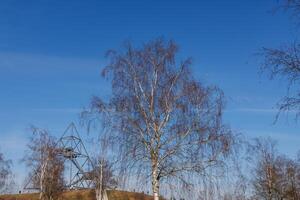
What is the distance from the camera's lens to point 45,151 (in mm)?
50625

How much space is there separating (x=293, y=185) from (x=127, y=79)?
41.5 m

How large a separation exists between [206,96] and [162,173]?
424 cm

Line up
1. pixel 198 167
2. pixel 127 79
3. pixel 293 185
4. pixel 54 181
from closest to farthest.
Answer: pixel 198 167 → pixel 127 79 → pixel 54 181 → pixel 293 185

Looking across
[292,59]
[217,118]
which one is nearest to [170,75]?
[217,118]

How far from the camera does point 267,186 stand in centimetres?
5244

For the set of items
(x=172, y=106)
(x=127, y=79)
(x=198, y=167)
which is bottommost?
(x=198, y=167)

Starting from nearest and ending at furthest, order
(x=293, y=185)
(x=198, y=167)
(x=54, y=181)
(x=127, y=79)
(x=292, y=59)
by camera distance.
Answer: (x=292, y=59), (x=198, y=167), (x=127, y=79), (x=54, y=181), (x=293, y=185)

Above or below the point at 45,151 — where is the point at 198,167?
below

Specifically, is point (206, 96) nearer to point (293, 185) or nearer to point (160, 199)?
point (160, 199)

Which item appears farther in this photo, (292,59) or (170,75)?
(170,75)

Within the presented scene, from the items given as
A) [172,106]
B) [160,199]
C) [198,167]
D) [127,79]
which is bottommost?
[160,199]

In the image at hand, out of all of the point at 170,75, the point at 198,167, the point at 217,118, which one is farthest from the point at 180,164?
the point at 170,75

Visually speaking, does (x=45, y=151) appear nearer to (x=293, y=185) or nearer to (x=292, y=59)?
(x=293, y=185)

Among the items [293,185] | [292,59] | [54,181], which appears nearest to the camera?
[292,59]
